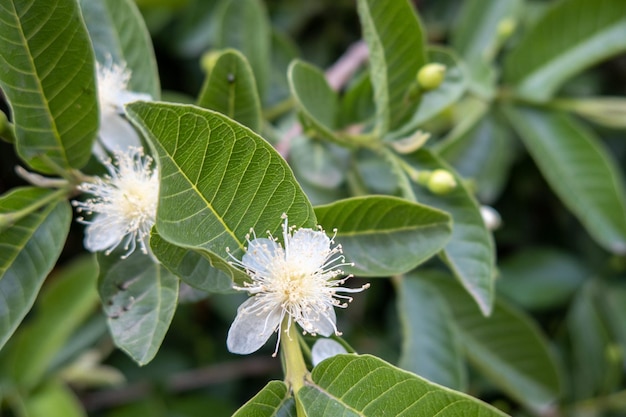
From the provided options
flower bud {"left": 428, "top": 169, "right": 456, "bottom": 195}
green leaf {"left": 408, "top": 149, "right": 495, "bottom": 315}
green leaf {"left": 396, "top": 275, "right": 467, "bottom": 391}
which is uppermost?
flower bud {"left": 428, "top": 169, "right": 456, "bottom": 195}

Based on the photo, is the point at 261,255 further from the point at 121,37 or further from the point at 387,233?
the point at 121,37

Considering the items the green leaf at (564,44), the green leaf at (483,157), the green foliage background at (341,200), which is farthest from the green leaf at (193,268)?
the green leaf at (564,44)

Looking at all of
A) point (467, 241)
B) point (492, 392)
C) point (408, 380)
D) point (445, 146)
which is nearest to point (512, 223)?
point (492, 392)

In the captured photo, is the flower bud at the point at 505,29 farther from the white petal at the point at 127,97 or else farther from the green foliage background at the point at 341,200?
the white petal at the point at 127,97

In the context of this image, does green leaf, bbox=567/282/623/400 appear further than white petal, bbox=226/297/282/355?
Yes

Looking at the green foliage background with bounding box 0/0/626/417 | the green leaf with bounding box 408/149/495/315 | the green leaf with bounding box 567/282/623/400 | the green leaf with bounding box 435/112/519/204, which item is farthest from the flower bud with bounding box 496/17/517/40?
the green leaf with bounding box 567/282/623/400

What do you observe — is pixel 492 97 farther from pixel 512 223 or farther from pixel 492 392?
pixel 492 392

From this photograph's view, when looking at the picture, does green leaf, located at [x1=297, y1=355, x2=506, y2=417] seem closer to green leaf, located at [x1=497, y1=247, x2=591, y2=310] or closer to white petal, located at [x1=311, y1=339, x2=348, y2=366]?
white petal, located at [x1=311, y1=339, x2=348, y2=366]

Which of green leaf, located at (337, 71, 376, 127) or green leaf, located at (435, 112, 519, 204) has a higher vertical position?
green leaf, located at (337, 71, 376, 127)
